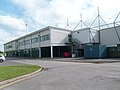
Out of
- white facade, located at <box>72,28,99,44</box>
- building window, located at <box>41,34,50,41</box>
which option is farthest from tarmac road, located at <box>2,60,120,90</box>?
building window, located at <box>41,34,50,41</box>

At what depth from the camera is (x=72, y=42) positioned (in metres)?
55.2

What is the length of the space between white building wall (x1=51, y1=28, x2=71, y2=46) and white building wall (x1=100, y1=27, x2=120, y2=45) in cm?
1001

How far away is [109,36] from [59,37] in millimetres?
13229

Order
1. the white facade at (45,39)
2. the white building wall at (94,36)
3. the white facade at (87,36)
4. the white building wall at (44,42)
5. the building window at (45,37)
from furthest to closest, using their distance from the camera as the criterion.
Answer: the white building wall at (44,42) → the building window at (45,37) → the white facade at (45,39) → the white building wall at (94,36) → the white facade at (87,36)

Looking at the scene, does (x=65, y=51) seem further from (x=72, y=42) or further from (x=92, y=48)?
(x=92, y=48)

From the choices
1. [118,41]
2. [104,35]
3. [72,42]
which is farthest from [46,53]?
[118,41]

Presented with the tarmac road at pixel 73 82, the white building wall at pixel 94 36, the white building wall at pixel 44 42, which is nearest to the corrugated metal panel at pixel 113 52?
the white building wall at pixel 94 36

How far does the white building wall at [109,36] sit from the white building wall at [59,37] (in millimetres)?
10010

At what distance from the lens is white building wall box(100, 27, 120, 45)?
150ft

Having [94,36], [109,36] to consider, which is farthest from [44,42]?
[109,36]

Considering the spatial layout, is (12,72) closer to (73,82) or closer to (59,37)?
(73,82)

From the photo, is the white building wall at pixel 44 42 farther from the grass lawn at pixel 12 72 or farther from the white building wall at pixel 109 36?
the grass lawn at pixel 12 72

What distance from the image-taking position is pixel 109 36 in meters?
47.4

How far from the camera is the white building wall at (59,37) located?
173ft
